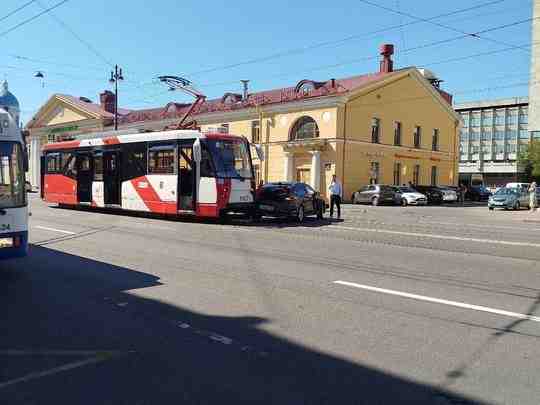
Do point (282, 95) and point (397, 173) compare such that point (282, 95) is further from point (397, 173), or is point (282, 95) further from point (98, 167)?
point (98, 167)

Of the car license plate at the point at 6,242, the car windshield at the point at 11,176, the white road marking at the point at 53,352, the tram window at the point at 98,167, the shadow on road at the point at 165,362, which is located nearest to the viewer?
the shadow on road at the point at 165,362

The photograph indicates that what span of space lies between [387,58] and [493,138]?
6088cm

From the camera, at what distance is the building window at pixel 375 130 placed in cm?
3900

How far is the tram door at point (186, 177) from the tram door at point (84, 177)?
6.16 m

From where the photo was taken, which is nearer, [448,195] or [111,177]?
[111,177]

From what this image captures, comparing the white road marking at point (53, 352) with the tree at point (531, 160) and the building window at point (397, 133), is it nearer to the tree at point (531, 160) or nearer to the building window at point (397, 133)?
the building window at point (397, 133)

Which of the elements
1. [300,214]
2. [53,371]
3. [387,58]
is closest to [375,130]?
[387,58]

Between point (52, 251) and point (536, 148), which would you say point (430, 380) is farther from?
point (536, 148)

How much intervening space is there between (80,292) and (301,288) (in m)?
2.97

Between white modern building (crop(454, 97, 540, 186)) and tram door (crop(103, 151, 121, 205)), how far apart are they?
258 feet

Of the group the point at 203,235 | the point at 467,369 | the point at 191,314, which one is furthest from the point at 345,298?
the point at 203,235

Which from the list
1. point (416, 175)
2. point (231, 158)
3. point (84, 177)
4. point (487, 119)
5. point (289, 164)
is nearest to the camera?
point (231, 158)

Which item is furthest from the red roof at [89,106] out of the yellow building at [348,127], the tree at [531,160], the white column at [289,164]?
the tree at [531,160]

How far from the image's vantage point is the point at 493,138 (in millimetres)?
94438
